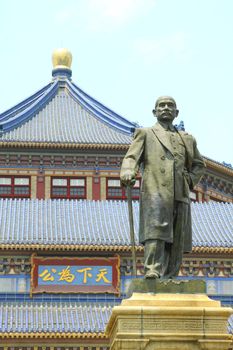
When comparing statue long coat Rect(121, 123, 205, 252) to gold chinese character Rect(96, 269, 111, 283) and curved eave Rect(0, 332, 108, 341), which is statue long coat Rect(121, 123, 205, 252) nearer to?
curved eave Rect(0, 332, 108, 341)

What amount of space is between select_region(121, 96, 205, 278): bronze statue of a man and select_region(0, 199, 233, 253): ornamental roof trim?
1368 cm

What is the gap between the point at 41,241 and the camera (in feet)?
84.1

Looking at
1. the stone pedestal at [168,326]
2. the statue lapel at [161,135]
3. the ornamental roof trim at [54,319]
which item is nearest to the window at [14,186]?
the ornamental roof trim at [54,319]

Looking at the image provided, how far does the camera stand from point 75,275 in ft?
A: 83.0

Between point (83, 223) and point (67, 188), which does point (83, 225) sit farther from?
point (67, 188)

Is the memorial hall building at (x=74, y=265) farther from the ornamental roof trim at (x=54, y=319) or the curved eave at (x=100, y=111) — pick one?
the curved eave at (x=100, y=111)

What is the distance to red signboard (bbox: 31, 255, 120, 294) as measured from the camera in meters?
25.2

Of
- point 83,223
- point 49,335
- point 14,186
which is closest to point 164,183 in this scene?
point 49,335

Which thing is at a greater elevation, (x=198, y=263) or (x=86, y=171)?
(x=86, y=171)

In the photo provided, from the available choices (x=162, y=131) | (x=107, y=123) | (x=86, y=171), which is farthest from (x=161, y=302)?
(x=107, y=123)

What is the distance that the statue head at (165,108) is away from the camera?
11125 millimetres

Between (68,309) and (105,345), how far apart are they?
171cm

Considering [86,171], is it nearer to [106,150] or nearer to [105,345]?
[106,150]

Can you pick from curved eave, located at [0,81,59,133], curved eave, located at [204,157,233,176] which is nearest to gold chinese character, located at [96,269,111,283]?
curved eave, located at [204,157,233,176]
